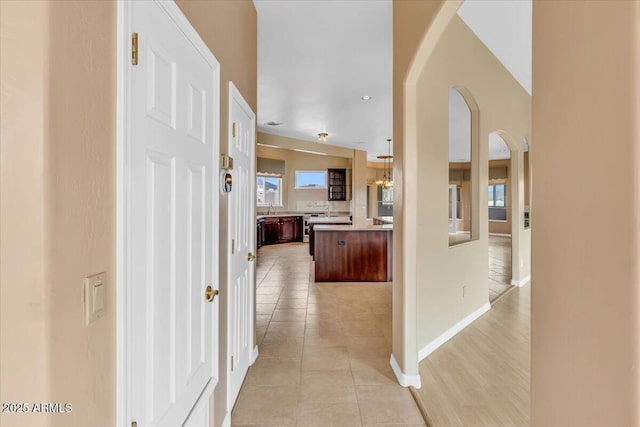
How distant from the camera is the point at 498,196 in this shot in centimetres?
1112

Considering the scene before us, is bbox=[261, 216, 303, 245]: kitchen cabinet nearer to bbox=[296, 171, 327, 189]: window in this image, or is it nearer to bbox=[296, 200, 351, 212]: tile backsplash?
bbox=[296, 200, 351, 212]: tile backsplash

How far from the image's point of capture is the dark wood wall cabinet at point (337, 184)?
396 inches

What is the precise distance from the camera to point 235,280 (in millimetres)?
2033

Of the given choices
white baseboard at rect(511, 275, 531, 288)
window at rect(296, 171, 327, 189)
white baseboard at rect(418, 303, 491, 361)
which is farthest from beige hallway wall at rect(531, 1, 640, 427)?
window at rect(296, 171, 327, 189)

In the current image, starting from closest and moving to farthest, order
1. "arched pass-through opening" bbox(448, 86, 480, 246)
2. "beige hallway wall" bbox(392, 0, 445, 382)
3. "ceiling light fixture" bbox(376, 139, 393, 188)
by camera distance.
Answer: "beige hallway wall" bbox(392, 0, 445, 382)
"arched pass-through opening" bbox(448, 86, 480, 246)
"ceiling light fixture" bbox(376, 139, 393, 188)

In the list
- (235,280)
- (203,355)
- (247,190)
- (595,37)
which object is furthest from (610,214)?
(247,190)

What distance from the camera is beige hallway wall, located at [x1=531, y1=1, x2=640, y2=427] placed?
2.00 feet

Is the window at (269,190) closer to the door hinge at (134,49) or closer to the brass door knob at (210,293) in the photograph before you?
the brass door knob at (210,293)

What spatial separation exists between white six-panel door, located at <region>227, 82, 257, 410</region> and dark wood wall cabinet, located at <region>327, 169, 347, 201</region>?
7.50 metres

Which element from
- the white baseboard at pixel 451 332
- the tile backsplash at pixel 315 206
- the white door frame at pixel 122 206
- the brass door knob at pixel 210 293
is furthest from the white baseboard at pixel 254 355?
the tile backsplash at pixel 315 206

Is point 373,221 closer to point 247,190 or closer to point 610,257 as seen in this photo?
point 247,190

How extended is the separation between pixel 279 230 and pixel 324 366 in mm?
7040

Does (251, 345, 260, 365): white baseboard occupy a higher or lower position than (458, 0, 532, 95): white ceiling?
lower

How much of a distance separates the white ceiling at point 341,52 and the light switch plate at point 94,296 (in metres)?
2.62
